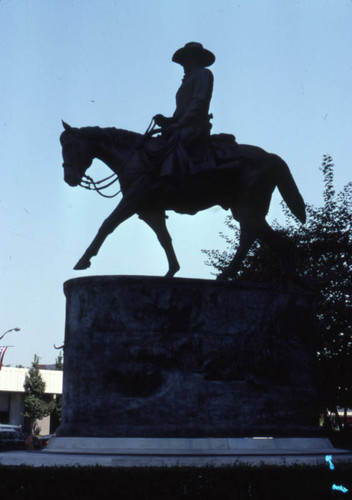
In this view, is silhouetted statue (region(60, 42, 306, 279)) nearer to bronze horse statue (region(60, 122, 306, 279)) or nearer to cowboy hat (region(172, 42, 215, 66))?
bronze horse statue (region(60, 122, 306, 279))

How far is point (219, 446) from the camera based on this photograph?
11.0m

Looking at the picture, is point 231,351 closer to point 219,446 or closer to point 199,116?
point 219,446

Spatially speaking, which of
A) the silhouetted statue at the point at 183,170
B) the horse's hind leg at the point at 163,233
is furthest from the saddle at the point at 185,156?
the horse's hind leg at the point at 163,233

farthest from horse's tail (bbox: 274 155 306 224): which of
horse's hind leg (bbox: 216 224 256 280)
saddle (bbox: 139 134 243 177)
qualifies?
horse's hind leg (bbox: 216 224 256 280)

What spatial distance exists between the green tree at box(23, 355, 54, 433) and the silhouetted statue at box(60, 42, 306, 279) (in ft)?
165

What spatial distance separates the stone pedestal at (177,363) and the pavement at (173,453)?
190 millimetres

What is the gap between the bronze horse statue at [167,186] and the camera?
12805mm

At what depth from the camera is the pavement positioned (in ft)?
33.1

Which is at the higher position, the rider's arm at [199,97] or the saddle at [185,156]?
the rider's arm at [199,97]

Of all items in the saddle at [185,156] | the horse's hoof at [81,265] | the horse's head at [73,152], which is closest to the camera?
the horse's hoof at [81,265]

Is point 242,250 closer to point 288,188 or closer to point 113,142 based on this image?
point 288,188

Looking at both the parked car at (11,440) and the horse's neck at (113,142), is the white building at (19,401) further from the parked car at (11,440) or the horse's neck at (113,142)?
the horse's neck at (113,142)

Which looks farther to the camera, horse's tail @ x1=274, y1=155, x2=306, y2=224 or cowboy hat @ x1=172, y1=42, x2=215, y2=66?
cowboy hat @ x1=172, y1=42, x2=215, y2=66

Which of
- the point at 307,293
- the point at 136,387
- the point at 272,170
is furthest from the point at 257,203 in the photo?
the point at 136,387
